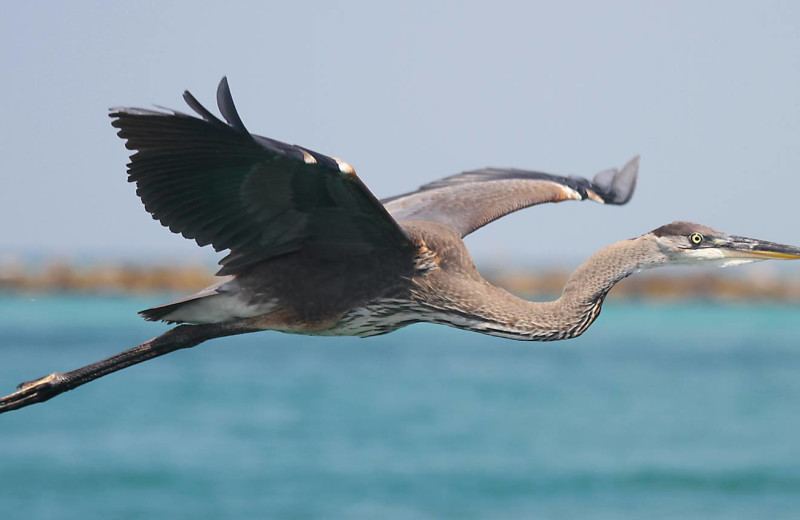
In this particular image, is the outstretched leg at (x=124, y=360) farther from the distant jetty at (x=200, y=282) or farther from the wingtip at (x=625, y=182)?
the distant jetty at (x=200, y=282)

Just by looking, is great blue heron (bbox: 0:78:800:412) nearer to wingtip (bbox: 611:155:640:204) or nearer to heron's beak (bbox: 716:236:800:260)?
heron's beak (bbox: 716:236:800:260)

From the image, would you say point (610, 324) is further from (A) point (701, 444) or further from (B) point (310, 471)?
(B) point (310, 471)

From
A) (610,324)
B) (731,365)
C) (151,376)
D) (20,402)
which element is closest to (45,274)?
(151,376)

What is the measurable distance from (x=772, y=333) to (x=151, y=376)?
1431 inches

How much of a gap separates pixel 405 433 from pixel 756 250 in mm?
23763

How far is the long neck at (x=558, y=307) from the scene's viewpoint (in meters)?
6.62

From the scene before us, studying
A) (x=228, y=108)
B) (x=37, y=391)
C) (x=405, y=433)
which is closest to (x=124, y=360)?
(x=37, y=391)

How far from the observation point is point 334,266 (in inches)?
257

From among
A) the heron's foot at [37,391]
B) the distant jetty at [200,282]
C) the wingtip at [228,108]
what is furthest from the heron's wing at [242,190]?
the distant jetty at [200,282]

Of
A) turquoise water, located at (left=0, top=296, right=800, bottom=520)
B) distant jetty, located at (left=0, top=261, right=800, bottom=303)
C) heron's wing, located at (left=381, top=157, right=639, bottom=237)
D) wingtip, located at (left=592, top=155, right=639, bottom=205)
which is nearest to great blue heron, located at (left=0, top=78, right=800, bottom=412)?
heron's wing, located at (left=381, top=157, right=639, bottom=237)

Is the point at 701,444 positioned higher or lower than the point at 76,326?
lower

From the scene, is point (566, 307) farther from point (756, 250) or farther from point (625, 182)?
point (625, 182)

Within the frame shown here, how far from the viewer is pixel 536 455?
1082 inches

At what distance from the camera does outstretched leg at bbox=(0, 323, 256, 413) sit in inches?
260
